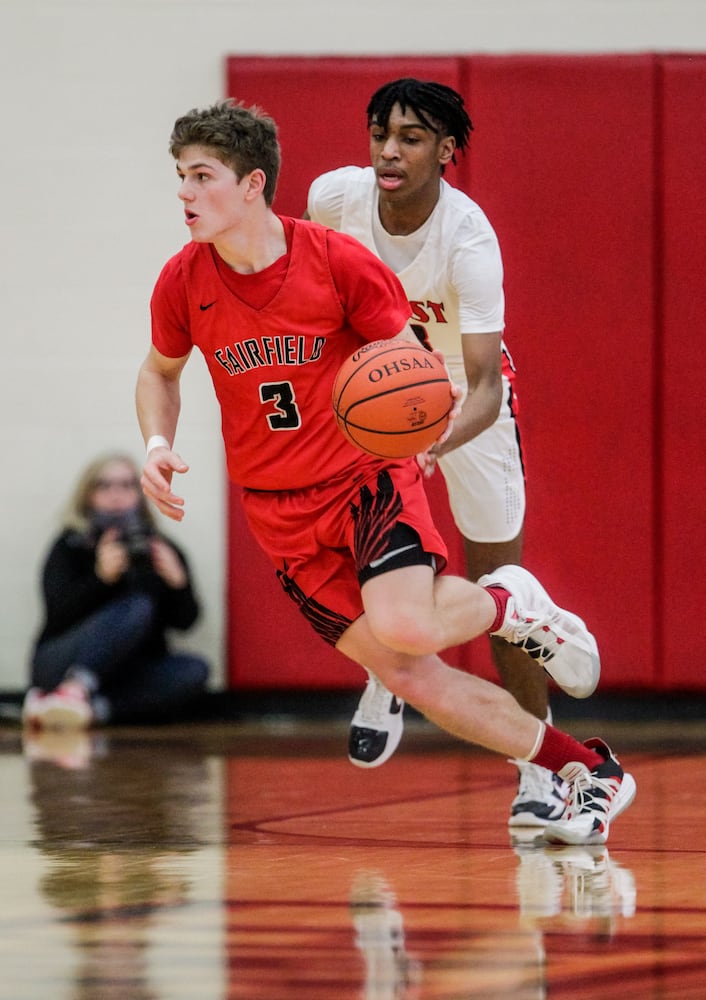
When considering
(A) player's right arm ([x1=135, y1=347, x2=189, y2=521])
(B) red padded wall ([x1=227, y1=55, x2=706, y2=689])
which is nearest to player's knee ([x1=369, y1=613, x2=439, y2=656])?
(A) player's right arm ([x1=135, y1=347, x2=189, y2=521])

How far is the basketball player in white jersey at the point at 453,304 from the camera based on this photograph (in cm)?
386

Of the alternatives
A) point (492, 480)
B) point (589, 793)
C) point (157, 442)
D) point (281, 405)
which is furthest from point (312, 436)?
point (589, 793)

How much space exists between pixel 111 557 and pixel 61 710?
0.64m

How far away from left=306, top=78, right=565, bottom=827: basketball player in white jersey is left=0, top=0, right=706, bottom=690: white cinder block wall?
8.56 feet

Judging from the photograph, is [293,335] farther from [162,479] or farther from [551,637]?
[551,637]

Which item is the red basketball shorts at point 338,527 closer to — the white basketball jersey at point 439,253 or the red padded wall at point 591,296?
the white basketball jersey at point 439,253

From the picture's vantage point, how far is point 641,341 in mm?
6438

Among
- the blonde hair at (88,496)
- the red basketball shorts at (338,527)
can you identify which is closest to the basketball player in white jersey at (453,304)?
the red basketball shorts at (338,527)

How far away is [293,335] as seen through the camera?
11.4ft

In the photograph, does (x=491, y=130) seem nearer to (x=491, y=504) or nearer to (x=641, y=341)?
(x=641, y=341)

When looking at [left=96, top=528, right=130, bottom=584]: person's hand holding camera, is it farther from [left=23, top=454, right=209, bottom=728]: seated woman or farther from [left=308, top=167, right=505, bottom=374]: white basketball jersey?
[left=308, top=167, right=505, bottom=374]: white basketball jersey

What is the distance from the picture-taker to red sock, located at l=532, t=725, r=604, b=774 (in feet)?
11.8

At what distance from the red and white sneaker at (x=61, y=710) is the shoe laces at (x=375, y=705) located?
2.38 meters


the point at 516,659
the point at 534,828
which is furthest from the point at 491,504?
the point at 534,828
